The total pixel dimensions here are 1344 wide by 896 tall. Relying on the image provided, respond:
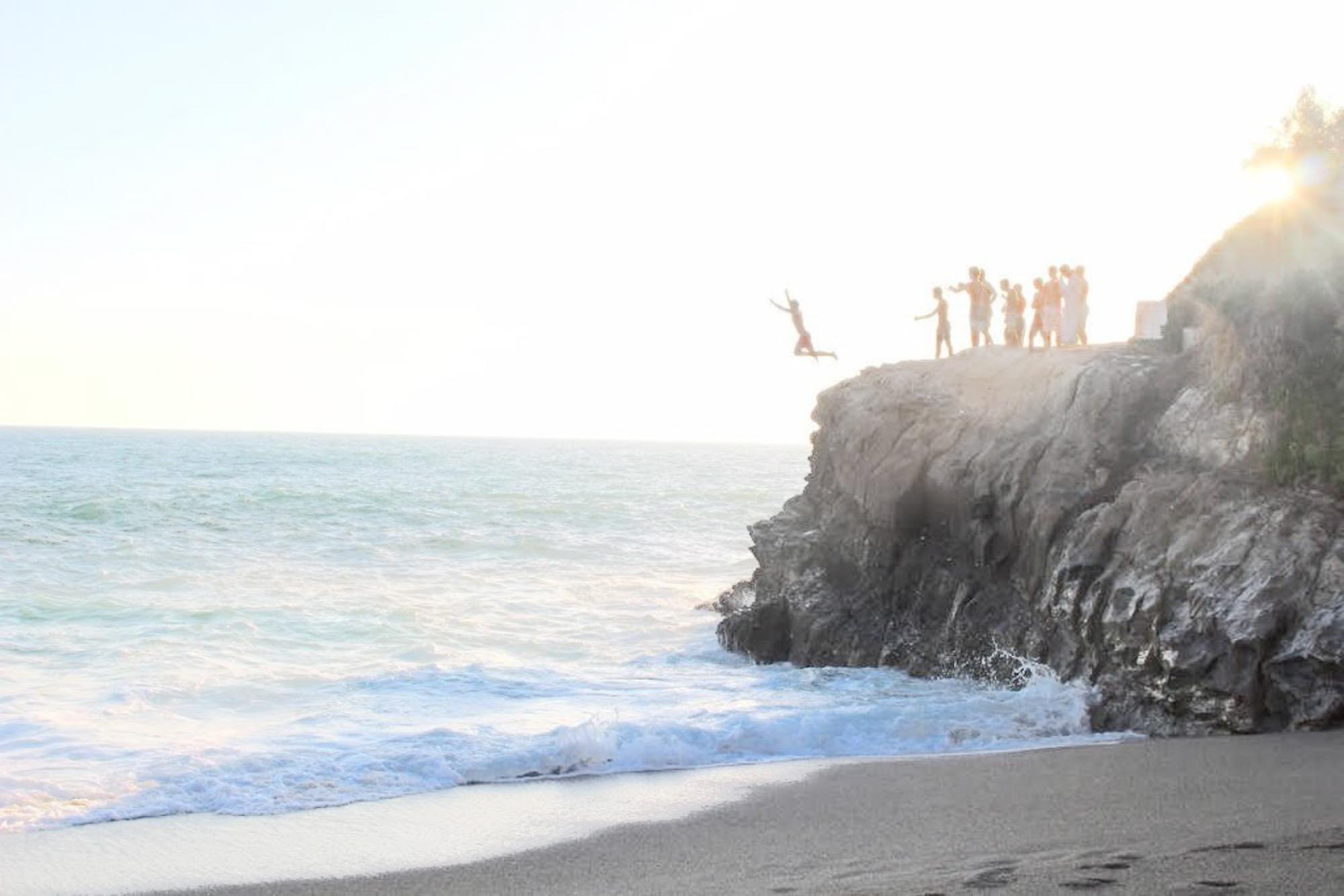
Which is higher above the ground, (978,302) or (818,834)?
(978,302)

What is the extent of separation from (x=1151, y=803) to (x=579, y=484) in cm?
5414

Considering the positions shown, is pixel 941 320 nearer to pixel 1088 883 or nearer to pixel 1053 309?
pixel 1053 309

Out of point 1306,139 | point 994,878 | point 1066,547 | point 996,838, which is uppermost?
point 1306,139

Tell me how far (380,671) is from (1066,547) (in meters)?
9.05

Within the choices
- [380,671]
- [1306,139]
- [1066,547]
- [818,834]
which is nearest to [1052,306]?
[1306,139]

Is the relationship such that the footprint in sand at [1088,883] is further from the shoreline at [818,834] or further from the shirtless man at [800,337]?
the shirtless man at [800,337]

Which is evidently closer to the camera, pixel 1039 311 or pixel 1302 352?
pixel 1302 352

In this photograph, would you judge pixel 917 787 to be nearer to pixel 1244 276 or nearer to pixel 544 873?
pixel 544 873

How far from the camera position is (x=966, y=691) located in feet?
49.5

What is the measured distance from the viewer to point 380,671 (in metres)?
17.6

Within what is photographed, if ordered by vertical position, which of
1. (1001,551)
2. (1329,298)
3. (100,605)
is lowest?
(100,605)

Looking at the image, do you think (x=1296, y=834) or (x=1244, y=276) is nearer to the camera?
(x=1296, y=834)

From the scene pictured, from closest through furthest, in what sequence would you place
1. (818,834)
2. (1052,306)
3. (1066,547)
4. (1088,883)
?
(1088,883) → (818,834) → (1066,547) → (1052,306)

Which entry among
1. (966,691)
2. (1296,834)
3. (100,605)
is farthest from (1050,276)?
(100,605)
